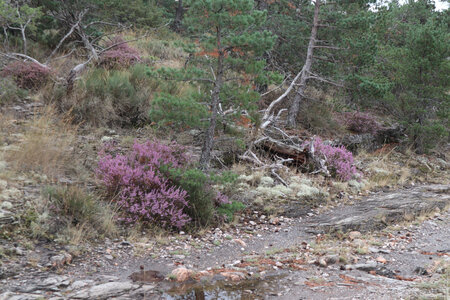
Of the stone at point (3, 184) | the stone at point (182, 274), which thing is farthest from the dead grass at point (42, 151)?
the stone at point (182, 274)

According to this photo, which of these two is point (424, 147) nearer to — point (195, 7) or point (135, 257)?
point (195, 7)

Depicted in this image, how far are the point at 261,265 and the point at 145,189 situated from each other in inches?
90.5

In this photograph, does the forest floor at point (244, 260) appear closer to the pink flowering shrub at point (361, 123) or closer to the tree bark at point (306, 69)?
the tree bark at point (306, 69)

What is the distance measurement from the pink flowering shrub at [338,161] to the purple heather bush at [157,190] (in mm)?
3976

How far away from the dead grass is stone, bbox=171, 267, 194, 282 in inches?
119

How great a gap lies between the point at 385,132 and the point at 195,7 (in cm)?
1022

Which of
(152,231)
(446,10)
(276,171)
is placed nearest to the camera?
(152,231)

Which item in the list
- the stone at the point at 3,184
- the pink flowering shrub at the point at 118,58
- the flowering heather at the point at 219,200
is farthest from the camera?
the pink flowering shrub at the point at 118,58

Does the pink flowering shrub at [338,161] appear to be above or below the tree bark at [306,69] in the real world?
below

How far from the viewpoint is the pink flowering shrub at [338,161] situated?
9391 millimetres

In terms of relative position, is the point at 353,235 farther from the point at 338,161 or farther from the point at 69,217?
the point at 69,217

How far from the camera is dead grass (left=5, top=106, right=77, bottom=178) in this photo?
6.18 meters

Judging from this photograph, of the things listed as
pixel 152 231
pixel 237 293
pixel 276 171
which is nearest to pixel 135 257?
pixel 152 231

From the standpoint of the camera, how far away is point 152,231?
574 centimetres
